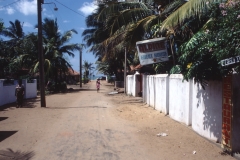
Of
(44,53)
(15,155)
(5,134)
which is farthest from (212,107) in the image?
(44,53)

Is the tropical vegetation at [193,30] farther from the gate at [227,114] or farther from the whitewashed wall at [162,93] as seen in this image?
the whitewashed wall at [162,93]

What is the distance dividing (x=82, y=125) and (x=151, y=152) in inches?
149

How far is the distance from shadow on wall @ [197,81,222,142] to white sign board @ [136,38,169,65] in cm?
563

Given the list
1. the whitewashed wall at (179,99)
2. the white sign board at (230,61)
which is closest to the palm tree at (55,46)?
the whitewashed wall at (179,99)

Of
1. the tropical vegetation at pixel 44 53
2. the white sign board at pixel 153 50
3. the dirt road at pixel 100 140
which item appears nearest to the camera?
the dirt road at pixel 100 140

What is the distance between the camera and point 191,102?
847 centimetres

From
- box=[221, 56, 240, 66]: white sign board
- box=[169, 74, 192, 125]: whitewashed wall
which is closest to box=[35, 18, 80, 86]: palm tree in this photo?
box=[169, 74, 192, 125]: whitewashed wall

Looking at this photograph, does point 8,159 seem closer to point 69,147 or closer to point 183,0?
point 69,147

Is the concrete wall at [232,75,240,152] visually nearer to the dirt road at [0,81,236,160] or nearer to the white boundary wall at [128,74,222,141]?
the dirt road at [0,81,236,160]

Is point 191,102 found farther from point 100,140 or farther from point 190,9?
point 100,140

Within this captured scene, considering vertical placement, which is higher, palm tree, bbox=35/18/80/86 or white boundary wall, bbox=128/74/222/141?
palm tree, bbox=35/18/80/86

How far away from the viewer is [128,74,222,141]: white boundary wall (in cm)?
653

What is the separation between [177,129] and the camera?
8.52 m

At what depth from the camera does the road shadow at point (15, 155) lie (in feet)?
18.6
